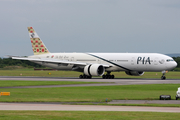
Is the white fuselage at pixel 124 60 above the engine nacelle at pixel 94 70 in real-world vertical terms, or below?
above

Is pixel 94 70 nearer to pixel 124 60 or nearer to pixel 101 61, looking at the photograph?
pixel 101 61

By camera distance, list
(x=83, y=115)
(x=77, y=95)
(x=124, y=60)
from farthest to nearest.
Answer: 1. (x=124, y=60)
2. (x=77, y=95)
3. (x=83, y=115)

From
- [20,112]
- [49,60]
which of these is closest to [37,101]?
[20,112]

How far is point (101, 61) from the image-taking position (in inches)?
3083

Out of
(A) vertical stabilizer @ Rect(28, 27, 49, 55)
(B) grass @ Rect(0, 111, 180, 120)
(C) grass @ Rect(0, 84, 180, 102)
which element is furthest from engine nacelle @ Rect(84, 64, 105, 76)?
(B) grass @ Rect(0, 111, 180, 120)

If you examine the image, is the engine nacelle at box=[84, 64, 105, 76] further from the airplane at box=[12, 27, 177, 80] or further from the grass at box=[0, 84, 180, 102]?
the grass at box=[0, 84, 180, 102]

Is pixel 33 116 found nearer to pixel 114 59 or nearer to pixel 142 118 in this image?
pixel 142 118

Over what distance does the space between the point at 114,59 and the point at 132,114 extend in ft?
174

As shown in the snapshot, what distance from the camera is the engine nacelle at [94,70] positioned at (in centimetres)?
7438

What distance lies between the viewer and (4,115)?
22703mm

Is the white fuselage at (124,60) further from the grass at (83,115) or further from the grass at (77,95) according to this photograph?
the grass at (83,115)

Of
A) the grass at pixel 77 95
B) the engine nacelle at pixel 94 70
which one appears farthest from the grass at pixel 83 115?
the engine nacelle at pixel 94 70

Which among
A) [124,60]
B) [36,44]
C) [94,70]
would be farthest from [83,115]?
[36,44]

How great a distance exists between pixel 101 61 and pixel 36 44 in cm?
1700
